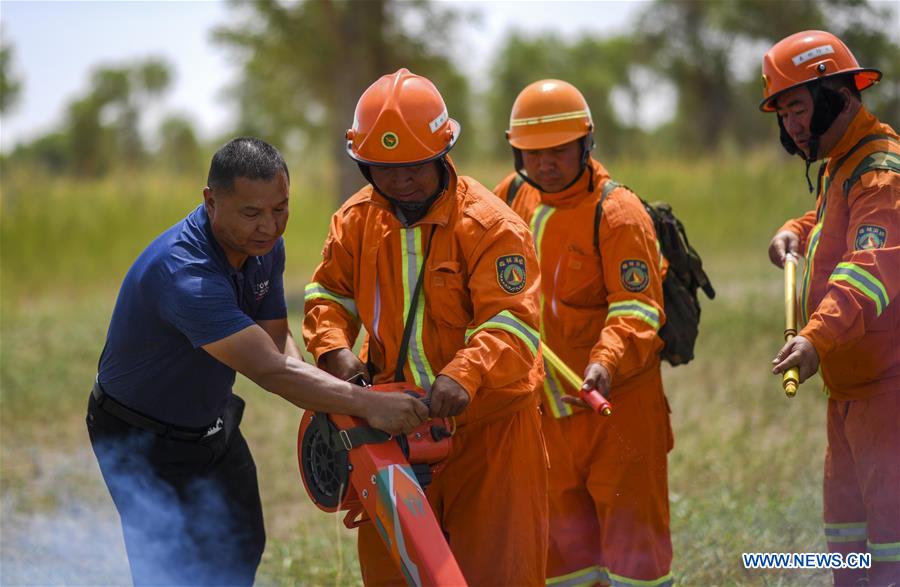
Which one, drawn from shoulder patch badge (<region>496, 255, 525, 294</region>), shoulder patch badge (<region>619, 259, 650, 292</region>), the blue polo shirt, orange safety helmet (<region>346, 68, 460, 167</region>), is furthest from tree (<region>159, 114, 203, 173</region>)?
shoulder patch badge (<region>496, 255, 525, 294</region>)

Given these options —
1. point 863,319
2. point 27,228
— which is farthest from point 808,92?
point 27,228

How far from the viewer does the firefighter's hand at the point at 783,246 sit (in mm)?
4828

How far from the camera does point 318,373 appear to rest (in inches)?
140

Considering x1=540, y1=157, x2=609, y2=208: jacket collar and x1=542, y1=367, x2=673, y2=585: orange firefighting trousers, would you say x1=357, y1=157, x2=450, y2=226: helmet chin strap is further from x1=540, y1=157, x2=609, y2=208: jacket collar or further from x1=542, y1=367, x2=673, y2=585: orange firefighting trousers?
x1=542, y1=367, x2=673, y2=585: orange firefighting trousers

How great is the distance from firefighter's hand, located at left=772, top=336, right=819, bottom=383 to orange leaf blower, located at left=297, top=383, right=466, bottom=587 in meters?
1.28

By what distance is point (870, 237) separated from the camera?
13.0ft

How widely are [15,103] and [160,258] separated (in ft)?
65.9

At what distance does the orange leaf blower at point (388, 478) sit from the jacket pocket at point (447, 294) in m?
0.31

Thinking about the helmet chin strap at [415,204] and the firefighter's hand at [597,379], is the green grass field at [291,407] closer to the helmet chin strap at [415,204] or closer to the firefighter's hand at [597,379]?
the firefighter's hand at [597,379]

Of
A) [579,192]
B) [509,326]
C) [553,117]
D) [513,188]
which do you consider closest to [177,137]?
[513,188]

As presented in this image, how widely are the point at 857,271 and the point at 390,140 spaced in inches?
73.4

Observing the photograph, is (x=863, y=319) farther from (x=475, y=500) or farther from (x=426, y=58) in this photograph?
(x=426, y=58)

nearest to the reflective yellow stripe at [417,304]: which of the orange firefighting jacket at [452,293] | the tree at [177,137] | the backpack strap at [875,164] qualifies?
the orange firefighting jacket at [452,293]

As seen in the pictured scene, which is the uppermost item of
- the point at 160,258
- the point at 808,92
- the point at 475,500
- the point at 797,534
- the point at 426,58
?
the point at 426,58
